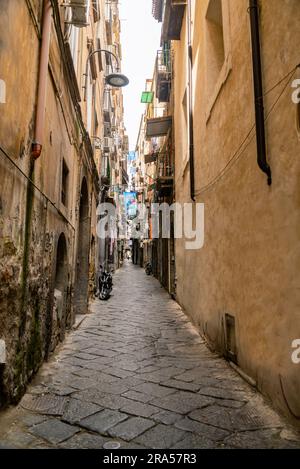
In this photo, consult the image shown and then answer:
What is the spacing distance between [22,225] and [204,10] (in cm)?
593

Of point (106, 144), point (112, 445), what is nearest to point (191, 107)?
point (112, 445)

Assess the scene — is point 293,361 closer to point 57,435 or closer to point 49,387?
point 57,435

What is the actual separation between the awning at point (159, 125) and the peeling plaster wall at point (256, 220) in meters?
7.63

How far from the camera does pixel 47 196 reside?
186 inches

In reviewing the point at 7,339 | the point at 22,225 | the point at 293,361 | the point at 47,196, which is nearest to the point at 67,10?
the point at 47,196

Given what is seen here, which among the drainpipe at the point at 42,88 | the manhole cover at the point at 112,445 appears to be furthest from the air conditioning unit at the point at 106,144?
the manhole cover at the point at 112,445

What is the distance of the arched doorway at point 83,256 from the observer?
9.16 m

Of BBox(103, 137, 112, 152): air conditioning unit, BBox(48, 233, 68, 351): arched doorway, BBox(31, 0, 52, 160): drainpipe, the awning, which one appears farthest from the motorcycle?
BBox(31, 0, 52, 160): drainpipe

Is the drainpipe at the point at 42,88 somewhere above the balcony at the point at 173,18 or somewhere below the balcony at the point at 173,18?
below

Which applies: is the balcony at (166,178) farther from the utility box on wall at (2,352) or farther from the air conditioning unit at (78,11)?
the utility box on wall at (2,352)

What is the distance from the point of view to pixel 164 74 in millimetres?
14172

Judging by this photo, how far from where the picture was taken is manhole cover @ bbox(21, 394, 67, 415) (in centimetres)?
326

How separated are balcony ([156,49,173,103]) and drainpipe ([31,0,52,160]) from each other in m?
10.2
